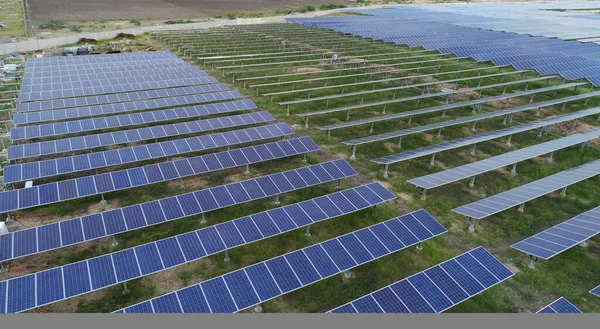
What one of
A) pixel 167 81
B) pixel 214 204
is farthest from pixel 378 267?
pixel 167 81

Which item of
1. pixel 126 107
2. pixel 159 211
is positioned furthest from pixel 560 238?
pixel 126 107

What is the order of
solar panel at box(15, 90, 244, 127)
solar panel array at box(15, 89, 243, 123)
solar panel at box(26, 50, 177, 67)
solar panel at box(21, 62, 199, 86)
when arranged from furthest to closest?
solar panel at box(26, 50, 177, 67) < solar panel at box(21, 62, 199, 86) < solar panel at box(15, 90, 244, 127) < solar panel array at box(15, 89, 243, 123)

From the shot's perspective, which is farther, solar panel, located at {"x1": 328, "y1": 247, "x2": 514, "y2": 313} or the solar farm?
the solar farm

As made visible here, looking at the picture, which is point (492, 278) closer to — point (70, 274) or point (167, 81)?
point (70, 274)

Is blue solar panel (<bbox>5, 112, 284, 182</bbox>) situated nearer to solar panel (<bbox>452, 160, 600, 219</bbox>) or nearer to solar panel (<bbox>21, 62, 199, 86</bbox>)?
solar panel (<bbox>452, 160, 600, 219</bbox>)

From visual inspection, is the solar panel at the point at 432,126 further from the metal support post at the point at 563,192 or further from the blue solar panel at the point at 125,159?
the metal support post at the point at 563,192

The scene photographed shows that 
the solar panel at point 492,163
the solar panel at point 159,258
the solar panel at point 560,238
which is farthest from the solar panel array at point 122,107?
the solar panel at point 560,238

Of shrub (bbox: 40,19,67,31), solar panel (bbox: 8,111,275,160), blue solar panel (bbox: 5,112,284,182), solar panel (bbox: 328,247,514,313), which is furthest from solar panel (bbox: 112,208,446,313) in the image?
shrub (bbox: 40,19,67,31)
